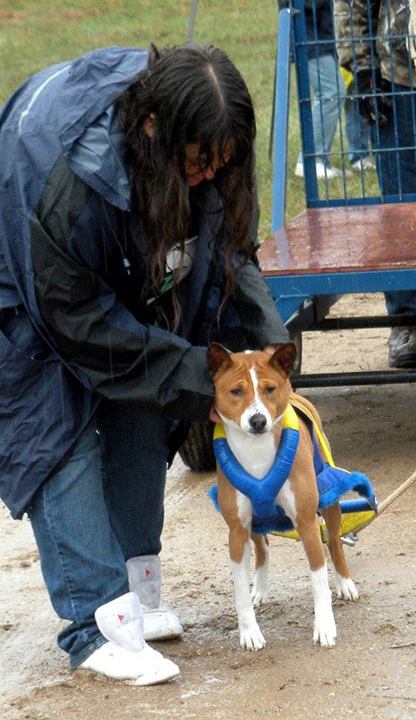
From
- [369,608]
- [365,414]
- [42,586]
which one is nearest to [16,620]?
[42,586]

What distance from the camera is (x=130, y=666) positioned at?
381 centimetres

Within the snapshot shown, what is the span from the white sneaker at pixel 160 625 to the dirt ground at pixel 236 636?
0.04 metres

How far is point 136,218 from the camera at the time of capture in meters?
3.59

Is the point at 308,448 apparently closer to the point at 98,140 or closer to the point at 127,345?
the point at 127,345

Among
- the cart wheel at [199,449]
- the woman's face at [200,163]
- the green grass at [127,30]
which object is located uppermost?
the woman's face at [200,163]

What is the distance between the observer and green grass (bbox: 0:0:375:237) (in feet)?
59.9

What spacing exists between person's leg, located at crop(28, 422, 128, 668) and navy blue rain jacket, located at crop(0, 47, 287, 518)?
0.21 ft

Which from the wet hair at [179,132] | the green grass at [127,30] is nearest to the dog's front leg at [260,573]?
the wet hair at [179,132]

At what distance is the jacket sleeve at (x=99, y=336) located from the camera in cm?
350

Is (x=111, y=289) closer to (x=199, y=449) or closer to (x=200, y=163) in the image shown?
(x=200, y=163)

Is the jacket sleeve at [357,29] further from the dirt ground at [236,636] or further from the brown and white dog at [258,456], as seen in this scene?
the brown and white dog at [258,456]

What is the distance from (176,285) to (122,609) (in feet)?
2.82

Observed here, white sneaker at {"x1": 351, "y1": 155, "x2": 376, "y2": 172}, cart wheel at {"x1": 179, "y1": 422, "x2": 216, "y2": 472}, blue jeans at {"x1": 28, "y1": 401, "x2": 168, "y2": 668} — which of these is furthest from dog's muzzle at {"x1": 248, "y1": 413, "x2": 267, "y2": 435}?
white sneaker at {"x1": 351, "y1": 155, "x2": 376, "y2": 172}

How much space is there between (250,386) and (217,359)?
110 millimetres
